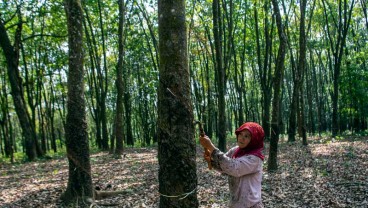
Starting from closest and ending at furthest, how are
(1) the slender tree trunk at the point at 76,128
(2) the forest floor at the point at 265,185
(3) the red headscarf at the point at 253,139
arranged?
(3) the red headscarf at the point at 253,139
(1) the slender tree trunk at the point at 76,128
(2) the forest floor at the point at 265,185

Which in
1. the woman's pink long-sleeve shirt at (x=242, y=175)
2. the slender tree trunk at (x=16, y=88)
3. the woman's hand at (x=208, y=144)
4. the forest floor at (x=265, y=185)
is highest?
the slender tree trunk at (x=16, y=88)

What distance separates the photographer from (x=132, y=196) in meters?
8.21

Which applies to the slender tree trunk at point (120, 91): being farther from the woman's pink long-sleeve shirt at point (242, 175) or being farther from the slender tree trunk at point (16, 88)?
the woman's pink long-sleeve shirt at point (242, 175)

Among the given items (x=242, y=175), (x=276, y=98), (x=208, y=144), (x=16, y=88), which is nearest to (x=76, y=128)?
(x=208, y=144)

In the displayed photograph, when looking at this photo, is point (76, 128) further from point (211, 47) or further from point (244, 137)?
point (211, 47)

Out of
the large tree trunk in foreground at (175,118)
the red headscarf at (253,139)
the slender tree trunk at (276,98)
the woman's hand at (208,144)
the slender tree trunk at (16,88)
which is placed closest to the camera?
the red headscarf at (253,139)

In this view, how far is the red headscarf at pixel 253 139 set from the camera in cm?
356

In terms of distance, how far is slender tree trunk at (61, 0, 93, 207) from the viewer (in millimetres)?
7242

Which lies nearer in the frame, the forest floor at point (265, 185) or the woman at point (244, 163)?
the woman at point (244, 163)

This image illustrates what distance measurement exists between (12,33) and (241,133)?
79.4ft

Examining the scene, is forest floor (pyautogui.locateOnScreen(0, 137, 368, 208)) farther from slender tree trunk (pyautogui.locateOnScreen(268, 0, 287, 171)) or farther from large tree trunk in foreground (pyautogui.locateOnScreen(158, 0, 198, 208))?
large tree trunk in foreground (pyautogui.locateOnScreen(158, 0, 198, 208))

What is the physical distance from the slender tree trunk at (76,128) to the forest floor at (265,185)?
48cm

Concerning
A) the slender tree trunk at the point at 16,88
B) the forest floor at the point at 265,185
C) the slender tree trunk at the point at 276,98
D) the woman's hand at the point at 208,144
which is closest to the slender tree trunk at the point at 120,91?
the forest floor at the point at 265,185

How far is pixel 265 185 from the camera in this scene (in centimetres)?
863
